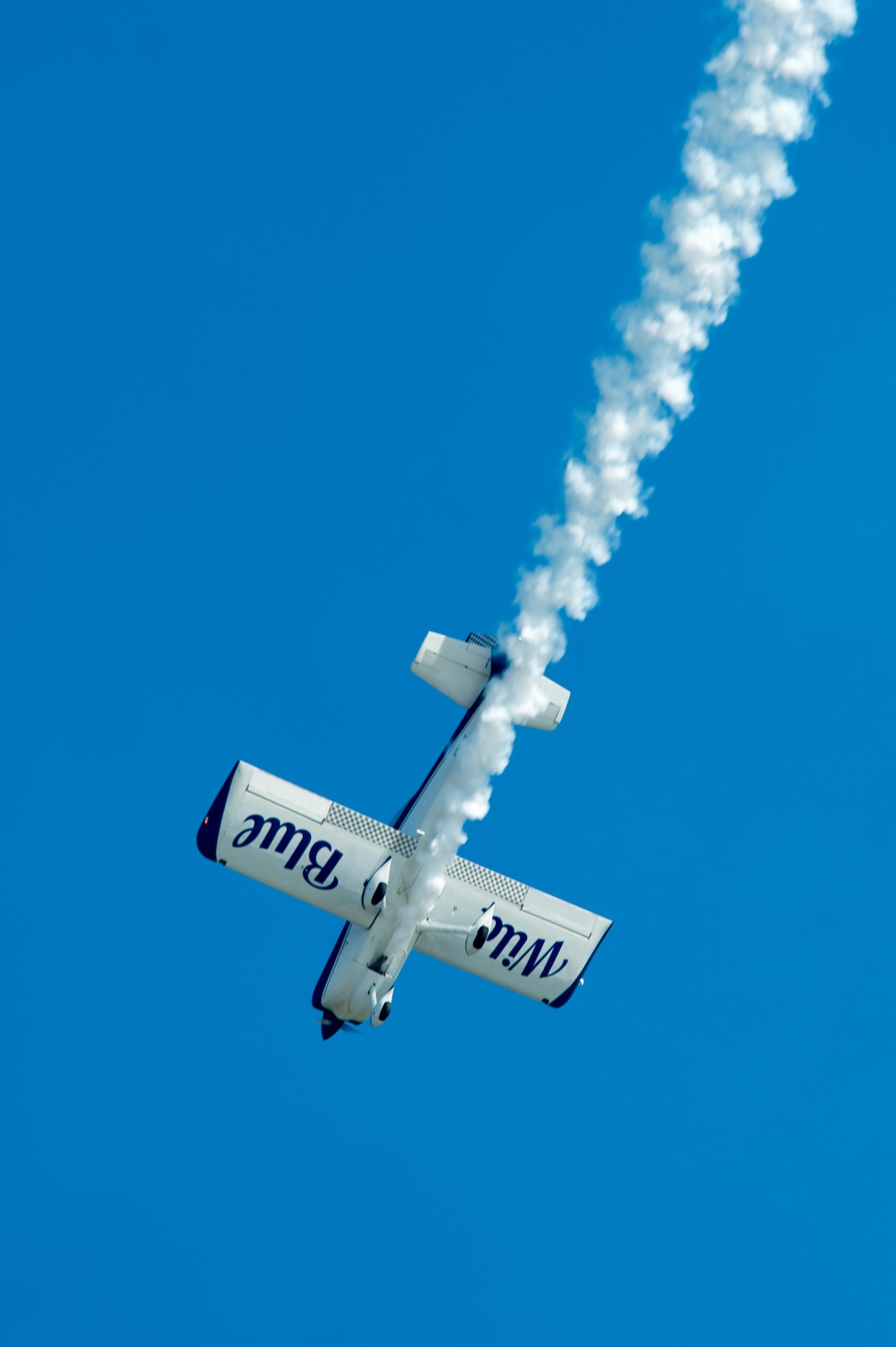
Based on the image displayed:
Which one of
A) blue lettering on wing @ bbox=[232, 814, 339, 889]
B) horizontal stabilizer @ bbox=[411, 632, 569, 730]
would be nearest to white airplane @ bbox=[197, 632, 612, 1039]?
blue lettering on wing @ bbox=[232, 814, 339, 889]

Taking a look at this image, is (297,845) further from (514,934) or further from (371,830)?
(514,934)

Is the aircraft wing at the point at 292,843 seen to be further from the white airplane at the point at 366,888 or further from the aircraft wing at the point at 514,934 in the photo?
the aircraft wing at the point at 514,934

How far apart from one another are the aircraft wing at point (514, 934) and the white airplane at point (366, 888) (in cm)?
2

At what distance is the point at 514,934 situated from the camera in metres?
29.2

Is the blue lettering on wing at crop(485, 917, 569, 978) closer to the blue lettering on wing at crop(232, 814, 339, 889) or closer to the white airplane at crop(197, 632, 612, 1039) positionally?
the white airplane at crop(197, 632, 612, 1039)

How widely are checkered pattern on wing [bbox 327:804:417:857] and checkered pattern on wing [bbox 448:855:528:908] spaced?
93 cm

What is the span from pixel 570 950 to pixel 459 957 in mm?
2337

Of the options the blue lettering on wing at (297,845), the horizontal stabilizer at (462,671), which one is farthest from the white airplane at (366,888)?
the horizontal stabilizer at (462,671)

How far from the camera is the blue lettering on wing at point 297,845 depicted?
27.9m

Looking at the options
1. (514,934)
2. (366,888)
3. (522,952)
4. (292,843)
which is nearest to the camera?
(366,888)

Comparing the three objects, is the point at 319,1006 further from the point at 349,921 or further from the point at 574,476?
the point at 574,476

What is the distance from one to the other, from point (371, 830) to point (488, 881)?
2534 mm

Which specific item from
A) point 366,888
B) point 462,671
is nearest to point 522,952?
point 366,888

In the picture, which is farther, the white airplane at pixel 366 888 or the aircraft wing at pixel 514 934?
the aircraft wing at pixel 514 934
